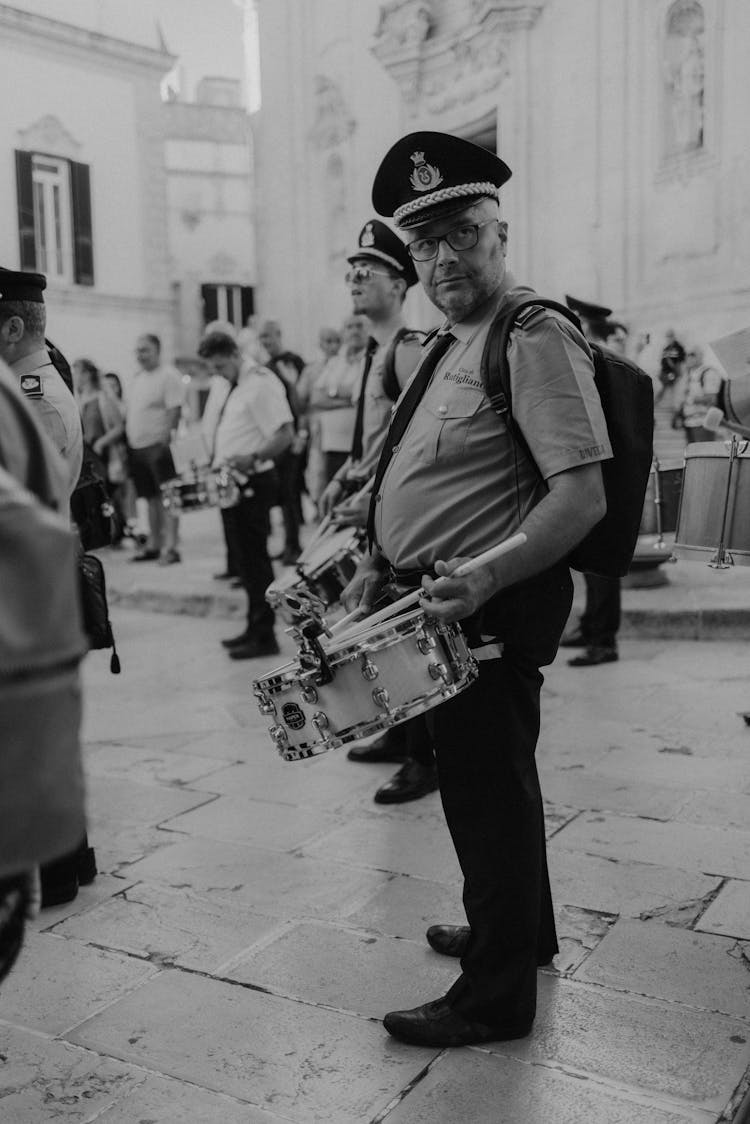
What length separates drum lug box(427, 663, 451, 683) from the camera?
2273 mm

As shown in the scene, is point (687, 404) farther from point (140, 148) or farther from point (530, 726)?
point (140, 148)

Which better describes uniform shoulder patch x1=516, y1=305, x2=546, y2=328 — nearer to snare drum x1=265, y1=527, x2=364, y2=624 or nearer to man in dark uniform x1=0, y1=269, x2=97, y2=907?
man in dark uniform x1=0, y1=269, x2=97, y2=907

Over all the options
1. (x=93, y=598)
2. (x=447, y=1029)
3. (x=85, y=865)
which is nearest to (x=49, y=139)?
(x=93, y=598)

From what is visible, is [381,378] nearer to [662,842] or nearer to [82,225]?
[662,842]

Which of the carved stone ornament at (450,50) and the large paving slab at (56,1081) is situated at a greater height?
the carved stone ornament at (450,50)

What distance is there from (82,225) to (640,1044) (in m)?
20.0

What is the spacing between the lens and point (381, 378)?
4430mm

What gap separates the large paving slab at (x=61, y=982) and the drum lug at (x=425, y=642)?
1199 mm

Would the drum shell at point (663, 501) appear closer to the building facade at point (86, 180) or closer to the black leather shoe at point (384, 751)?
the black leather shoe at point (384, 751)

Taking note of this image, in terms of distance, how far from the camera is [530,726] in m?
2.50

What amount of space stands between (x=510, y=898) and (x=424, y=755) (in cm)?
174

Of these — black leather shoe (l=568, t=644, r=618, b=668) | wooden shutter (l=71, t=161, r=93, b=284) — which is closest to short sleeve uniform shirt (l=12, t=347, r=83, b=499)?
black leather shoe (l=568, t=644, r=618, b=668)

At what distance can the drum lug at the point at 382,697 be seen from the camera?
7.62ft

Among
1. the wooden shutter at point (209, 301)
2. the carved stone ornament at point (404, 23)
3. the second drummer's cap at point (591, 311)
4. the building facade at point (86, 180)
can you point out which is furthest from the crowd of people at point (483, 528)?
the wooden shutter at point (209, 301)
